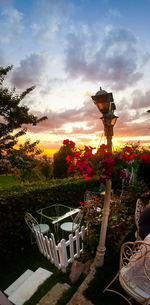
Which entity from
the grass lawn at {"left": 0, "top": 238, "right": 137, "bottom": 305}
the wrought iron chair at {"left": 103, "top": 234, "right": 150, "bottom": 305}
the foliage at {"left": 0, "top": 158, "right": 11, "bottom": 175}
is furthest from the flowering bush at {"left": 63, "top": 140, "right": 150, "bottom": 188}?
the foliage at {"left": 0, "top": 158, "right": 11, "bottom": 175}

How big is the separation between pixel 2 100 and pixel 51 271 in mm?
7141

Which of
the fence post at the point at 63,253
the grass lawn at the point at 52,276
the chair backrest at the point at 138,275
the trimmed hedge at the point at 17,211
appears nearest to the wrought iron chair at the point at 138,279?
the chair backrest at the point at 138,275

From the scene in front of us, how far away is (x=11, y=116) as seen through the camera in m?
7.78

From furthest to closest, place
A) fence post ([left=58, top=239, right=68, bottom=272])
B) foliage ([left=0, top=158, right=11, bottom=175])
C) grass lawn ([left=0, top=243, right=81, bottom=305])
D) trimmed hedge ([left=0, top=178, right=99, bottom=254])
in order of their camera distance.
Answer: foliage ([left=0, top=158, right=11, bottom=175]), trimmed hedge ([left=0, top=178, right=99, bottom=254]), fence post ([left=58, top=239, right=68, bottom=272]), grass lawn ([left=0, top=243, right=81, bottom=305])

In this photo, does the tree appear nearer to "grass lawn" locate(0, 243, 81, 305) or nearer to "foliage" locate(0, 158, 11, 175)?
"foliage" locate(0, 158, 11, 175)

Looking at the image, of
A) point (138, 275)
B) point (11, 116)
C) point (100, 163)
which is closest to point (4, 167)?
point (11, 116)

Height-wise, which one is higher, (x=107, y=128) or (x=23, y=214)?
(x=107, y=128)

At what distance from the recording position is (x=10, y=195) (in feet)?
15.4

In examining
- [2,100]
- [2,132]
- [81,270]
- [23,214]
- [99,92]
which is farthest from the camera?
[2,132]

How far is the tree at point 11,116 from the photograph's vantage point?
24.0 feet

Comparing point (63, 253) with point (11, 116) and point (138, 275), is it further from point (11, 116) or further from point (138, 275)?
point (11, 116)

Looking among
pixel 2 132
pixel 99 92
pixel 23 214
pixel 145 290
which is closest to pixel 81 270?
pixel 145 290

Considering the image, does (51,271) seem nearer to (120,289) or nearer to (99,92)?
(120,289)

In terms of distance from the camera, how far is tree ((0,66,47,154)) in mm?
7328
